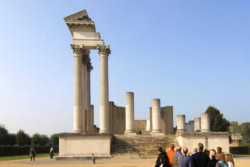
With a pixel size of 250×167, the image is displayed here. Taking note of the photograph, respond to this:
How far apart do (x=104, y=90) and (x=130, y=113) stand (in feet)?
15.3

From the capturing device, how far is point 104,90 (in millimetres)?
36000

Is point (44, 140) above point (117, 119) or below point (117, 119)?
below

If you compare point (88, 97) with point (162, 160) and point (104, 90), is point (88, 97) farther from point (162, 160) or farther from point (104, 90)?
point (162, 160)

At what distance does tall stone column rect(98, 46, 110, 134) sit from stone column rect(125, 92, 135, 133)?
127 inches

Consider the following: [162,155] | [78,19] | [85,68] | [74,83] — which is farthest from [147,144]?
[162,155]

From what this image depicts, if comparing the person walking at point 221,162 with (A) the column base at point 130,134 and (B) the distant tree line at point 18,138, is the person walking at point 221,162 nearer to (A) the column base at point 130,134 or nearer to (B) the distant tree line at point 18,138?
(A) the column base at point 130,134

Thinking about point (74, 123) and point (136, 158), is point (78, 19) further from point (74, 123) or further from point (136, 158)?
point (136, 158)

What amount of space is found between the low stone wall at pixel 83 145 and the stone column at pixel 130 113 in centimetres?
502

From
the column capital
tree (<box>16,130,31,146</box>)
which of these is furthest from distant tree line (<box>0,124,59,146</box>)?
the column capital

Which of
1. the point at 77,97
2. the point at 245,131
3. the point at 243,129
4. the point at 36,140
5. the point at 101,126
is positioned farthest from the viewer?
the point at 243,129

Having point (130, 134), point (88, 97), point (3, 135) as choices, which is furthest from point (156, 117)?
point (3, 135)

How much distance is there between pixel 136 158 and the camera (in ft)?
104

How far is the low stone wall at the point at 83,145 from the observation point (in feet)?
107

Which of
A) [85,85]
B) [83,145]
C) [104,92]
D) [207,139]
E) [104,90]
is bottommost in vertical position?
[83,145]
